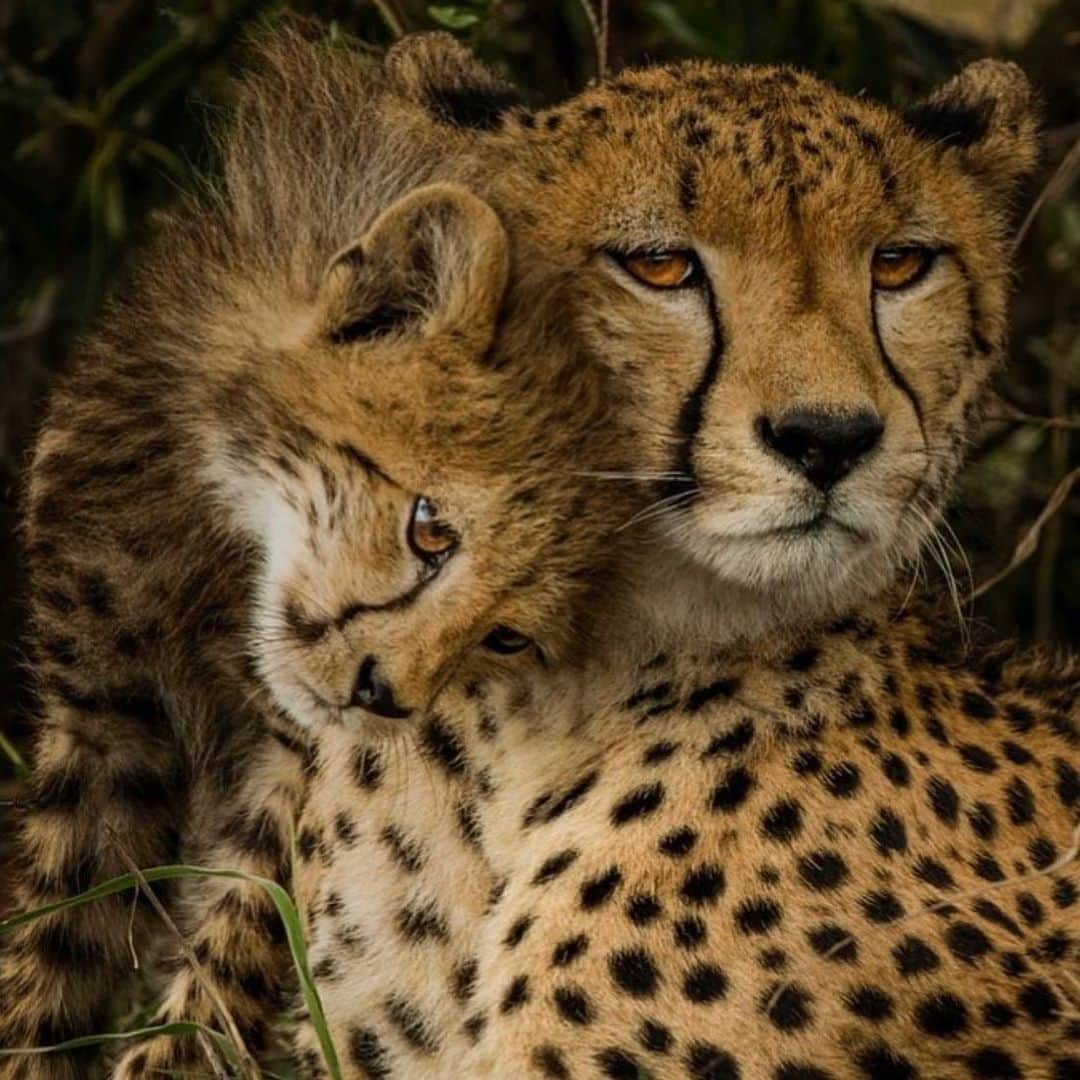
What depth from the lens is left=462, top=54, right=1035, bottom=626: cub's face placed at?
9.34 feet

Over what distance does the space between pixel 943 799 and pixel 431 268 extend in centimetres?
89

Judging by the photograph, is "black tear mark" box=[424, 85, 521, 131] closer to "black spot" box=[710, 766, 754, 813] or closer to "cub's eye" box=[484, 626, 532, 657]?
"cub's eye" box=[484, 626, 532, 657]

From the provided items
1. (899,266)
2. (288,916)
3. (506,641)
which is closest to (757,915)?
(506,641)

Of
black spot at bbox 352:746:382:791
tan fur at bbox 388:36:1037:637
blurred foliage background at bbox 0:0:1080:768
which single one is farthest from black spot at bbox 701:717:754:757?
blurred foliage background at bbox 0:0:1080:768

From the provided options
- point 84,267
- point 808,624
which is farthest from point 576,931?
point 84,267

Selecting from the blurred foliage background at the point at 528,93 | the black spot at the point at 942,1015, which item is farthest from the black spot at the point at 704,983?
the blurred foliage background at the point at 528,93

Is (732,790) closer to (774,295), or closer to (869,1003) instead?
(869,1003)

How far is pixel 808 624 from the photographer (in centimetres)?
315

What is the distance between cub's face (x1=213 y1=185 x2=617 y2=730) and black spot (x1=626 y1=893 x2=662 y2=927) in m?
0.31

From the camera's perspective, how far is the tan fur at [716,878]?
294 centimetres

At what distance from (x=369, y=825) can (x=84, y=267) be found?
1784mm

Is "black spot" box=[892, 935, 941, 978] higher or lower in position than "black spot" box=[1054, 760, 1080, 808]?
lower

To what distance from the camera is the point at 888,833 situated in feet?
10.0

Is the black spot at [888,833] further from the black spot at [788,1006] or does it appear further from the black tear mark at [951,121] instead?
the black tear mark at [951,121]
